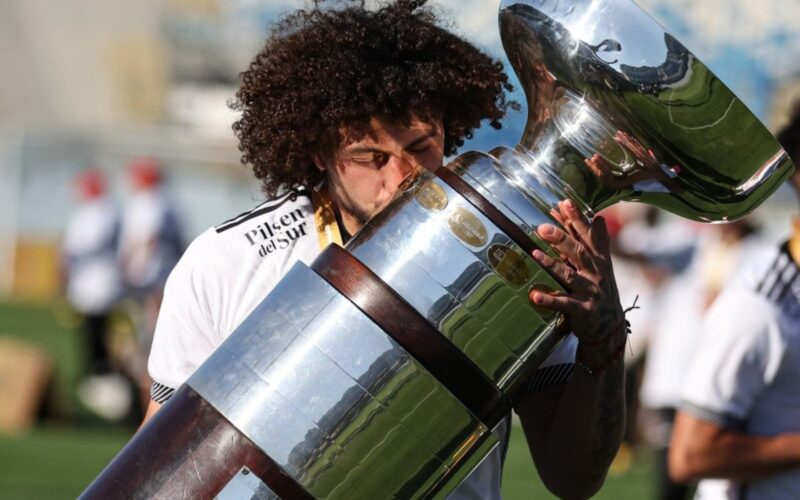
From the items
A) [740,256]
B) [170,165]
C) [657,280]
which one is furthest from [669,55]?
[170,165]

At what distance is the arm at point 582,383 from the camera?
2.02m

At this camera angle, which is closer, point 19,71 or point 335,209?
point 335,209

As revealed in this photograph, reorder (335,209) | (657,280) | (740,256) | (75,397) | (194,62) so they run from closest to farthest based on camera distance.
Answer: (335,209)
(740,256)
(657,280)
(75,397)
(194,62)

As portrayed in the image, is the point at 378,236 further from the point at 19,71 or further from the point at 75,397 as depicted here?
the point at 19,71

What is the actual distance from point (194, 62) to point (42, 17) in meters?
6.43

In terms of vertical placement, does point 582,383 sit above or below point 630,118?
below

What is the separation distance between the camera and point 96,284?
40.7 feet

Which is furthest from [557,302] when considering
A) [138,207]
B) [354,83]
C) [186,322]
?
[138,207]

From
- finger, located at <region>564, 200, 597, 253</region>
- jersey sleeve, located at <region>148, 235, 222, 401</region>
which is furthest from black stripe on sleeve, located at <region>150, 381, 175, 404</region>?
finger, located at <region>564, 200, 597, 253</region>

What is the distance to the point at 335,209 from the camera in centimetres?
245

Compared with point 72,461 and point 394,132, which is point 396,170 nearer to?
point 394,132

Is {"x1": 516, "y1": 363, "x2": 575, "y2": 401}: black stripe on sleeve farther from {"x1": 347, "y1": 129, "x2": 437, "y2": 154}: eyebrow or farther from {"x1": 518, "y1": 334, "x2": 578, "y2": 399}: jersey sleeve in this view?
{"x1": 347, "y1": 129, "x2": 437, "y2": 154}: eyebrow

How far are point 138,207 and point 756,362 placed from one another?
31.0 ft

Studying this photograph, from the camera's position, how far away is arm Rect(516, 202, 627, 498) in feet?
6.63
